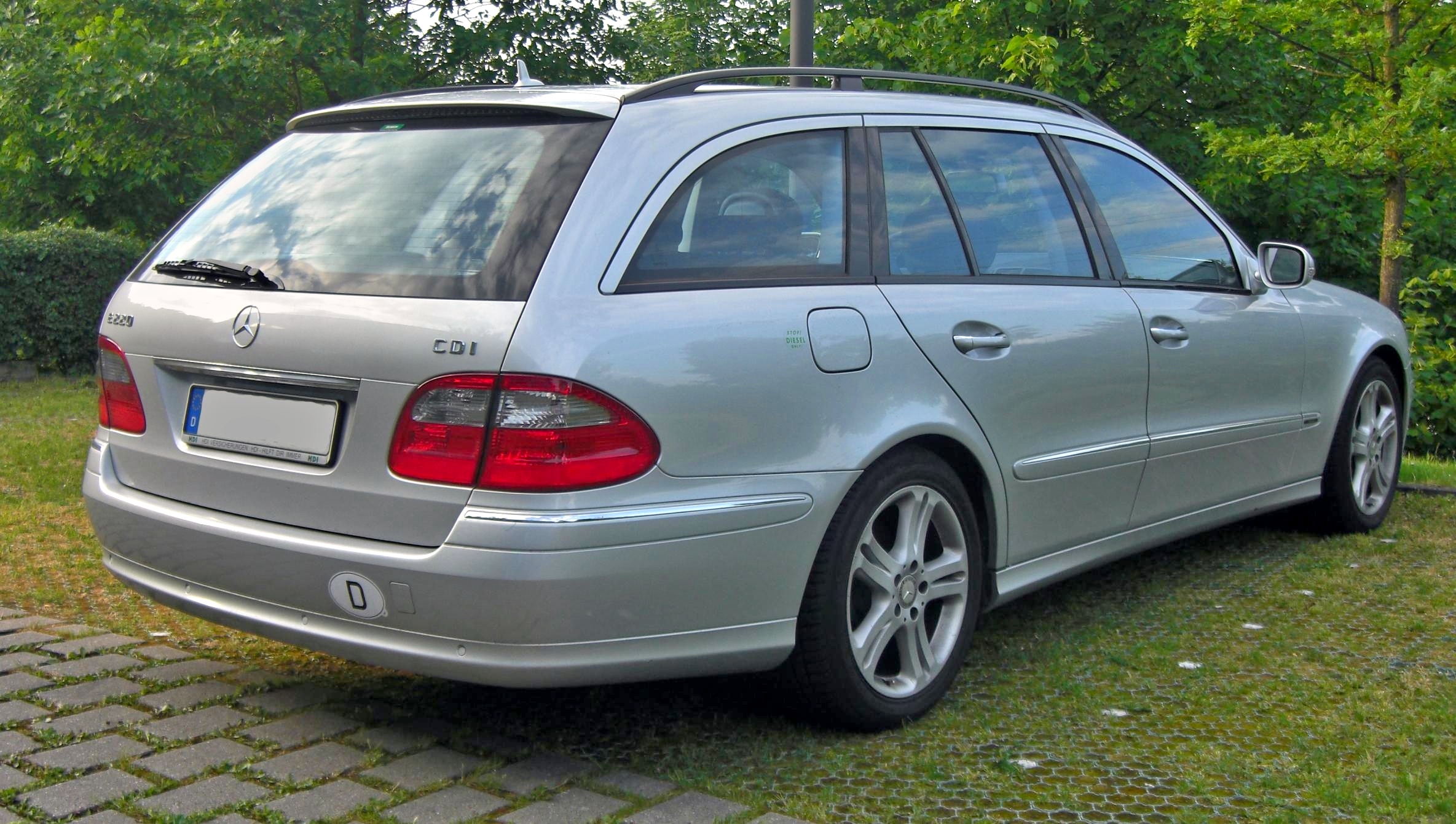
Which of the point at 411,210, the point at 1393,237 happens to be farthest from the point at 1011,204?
the point at 1393,237

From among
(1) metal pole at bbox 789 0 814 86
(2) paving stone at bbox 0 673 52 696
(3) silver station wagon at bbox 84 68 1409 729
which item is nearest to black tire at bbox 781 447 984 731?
(3) silver station wagon at bbox 84 68 1409 729

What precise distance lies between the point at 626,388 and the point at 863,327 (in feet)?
2.60

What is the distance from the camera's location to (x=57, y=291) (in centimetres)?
1283

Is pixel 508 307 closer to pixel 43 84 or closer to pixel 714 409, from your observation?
pixel 714 409

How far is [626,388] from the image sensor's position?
2.99 meters

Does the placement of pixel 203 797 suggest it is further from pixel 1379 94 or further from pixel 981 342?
pixel 1379 94

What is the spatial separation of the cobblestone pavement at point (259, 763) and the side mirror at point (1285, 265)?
3.34 meters

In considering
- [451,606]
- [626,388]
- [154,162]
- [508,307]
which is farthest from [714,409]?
[154,162]

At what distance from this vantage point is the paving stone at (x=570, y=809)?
296 cm

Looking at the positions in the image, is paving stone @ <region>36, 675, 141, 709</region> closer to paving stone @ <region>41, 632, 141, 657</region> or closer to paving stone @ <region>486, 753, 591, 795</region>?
paving stone @ <region>41, 632, 141, 657</region>

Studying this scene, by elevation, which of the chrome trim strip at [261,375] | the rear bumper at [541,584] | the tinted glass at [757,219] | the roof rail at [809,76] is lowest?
the rear bumper at [541,584]

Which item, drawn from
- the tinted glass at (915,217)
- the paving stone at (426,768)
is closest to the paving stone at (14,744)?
the paving stone at (426,768)

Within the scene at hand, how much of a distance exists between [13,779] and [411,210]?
1.59 m

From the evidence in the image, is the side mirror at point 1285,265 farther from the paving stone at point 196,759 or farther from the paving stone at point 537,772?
the paving stone at point 196,759
